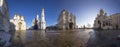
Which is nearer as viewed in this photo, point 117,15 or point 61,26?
point 117,15

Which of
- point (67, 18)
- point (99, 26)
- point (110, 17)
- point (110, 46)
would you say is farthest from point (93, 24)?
point (110, 46)

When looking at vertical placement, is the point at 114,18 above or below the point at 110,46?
above

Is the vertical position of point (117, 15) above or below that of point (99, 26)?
above

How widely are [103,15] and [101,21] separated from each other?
623 cm

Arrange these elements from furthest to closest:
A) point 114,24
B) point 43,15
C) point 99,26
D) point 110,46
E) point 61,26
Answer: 1. point 43,15
2. point 61,26
3. point 99,26
4. point 114,24
5. point 110,46

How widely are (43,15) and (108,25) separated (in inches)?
3078

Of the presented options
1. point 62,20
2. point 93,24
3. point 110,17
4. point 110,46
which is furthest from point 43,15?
point 110,46

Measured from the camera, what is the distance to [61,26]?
503 feet

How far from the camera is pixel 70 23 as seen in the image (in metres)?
157

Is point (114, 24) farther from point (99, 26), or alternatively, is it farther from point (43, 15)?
point (43, 15)

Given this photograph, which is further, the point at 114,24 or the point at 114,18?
the point at 114,18

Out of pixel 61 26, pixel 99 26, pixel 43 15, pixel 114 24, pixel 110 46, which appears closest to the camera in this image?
pixel 110 46

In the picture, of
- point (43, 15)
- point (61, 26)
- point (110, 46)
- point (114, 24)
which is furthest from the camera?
point (43, 15)

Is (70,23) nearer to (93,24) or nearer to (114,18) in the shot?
(93,24)
